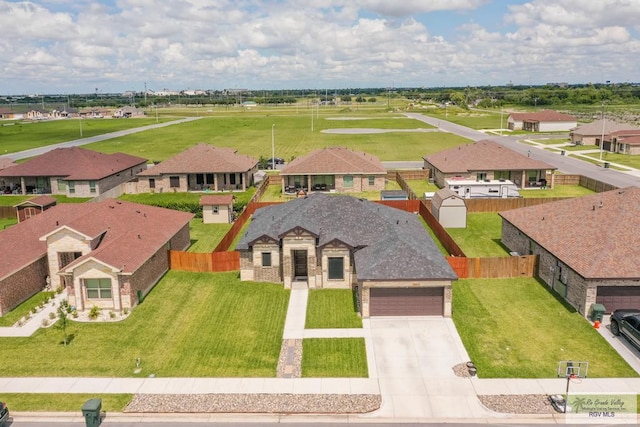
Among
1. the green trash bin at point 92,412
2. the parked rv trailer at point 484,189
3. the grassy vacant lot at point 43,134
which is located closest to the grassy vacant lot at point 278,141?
the grassy vacant lot at point 43,134

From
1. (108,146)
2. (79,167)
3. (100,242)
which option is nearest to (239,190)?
(79,167)

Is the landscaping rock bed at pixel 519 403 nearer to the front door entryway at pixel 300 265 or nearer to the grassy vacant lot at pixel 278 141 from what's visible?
the front door entryway at pixel 300 265

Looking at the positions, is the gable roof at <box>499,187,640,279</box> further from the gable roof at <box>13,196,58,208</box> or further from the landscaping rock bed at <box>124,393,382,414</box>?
the gable roof at <box>13,196,58,208</box>

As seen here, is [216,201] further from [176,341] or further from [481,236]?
[176,341]

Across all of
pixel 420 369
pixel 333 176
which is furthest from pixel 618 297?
pixel 333 176

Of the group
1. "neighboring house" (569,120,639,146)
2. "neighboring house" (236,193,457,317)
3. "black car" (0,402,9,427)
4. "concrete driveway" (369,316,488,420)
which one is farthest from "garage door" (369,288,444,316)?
"neighboring house" (569,120,639,146)

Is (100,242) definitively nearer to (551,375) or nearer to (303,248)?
(303,248)
